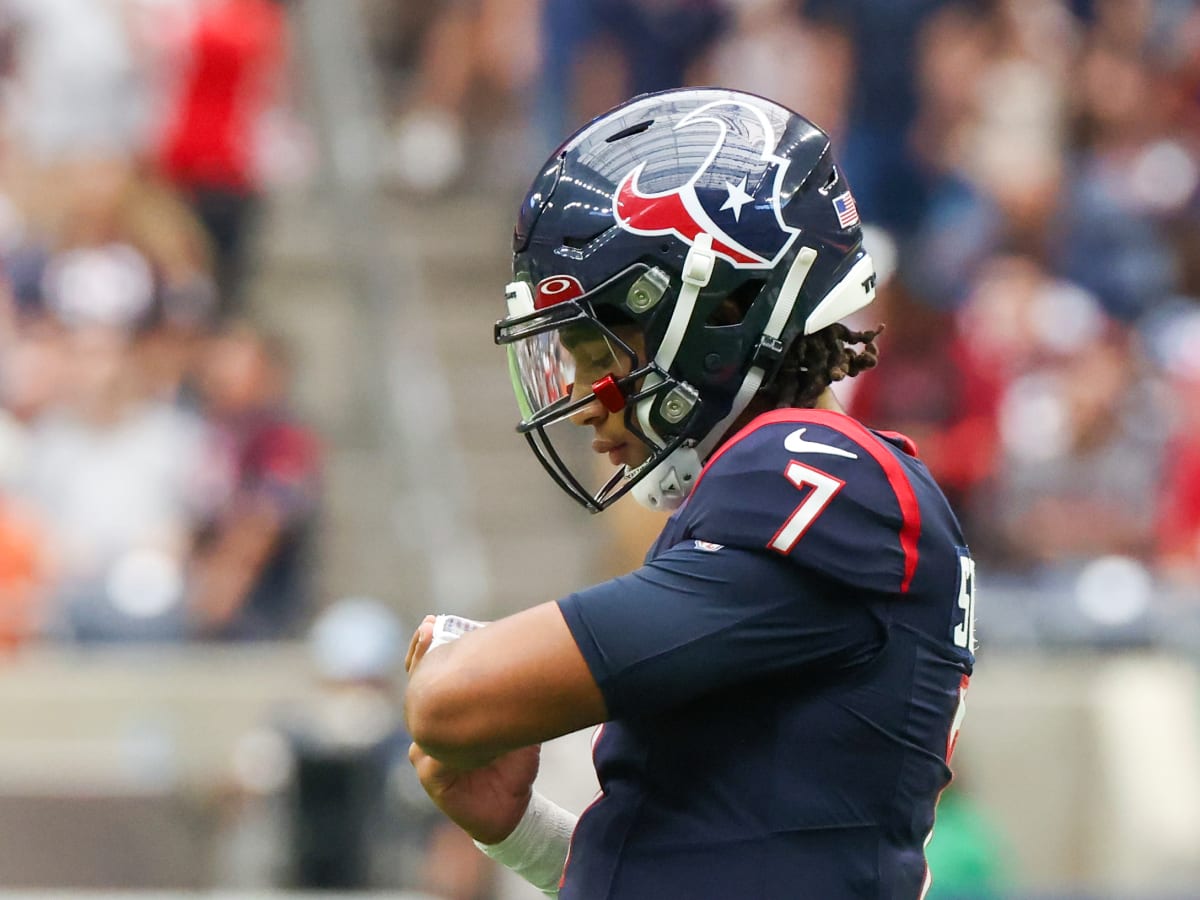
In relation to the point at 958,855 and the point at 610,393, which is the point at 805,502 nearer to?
the point at 610,393

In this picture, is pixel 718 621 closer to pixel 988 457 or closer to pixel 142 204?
pixel 988 457

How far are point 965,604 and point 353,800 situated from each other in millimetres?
5142

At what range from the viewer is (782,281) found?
8.16 feet

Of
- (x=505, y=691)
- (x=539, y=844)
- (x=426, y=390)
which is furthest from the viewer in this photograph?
(x=426, y=390)

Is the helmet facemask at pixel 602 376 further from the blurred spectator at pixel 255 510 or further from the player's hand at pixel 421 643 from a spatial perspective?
the blurred spectator at pixel 255 510

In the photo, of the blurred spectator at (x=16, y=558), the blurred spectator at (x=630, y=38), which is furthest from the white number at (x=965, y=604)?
the blurred spectator at (x=630, y=38)

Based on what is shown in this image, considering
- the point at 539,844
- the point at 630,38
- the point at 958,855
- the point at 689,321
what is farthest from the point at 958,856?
the point at 630,38

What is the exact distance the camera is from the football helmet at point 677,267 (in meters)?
2.47

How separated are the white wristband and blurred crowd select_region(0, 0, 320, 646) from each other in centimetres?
558

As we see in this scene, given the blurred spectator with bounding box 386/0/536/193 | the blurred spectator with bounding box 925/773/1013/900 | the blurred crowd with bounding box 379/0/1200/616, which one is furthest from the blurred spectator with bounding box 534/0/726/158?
the blurred spectator with bounding box 925/773/1013/900

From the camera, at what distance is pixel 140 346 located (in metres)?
8.71

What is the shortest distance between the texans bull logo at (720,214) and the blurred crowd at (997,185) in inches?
210

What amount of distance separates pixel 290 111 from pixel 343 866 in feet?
16.4

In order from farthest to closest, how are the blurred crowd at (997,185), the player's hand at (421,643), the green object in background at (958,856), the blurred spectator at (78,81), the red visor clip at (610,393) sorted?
the blurred spectator at (78,81) → the blurred crowd at (997,185) → the green object in background at (958,856) → the red visor clip at (610,393) → the player's hand at (421,643)
